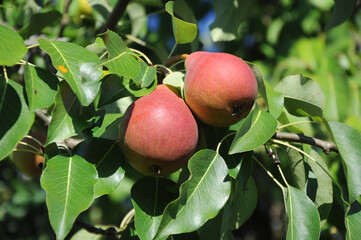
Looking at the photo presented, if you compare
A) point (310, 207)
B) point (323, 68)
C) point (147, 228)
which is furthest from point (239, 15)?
point (323, 68)

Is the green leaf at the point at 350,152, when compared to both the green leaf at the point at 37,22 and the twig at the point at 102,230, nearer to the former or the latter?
the twig at the point at 102,230

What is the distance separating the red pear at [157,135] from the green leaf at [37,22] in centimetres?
76

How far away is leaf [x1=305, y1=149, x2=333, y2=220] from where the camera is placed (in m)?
1.46

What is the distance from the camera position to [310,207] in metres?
1.30

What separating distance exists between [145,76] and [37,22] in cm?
79

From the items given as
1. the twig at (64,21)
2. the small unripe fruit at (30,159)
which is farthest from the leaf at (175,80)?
the twig at (64,21)

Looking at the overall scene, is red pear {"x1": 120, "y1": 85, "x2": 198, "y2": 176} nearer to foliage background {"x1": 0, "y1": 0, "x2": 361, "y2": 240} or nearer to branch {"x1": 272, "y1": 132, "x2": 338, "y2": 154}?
branch {"x1": 272, "y1": 132, "x2": 338, "y2": 154}

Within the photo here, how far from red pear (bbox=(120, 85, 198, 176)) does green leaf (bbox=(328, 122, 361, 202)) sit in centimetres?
45

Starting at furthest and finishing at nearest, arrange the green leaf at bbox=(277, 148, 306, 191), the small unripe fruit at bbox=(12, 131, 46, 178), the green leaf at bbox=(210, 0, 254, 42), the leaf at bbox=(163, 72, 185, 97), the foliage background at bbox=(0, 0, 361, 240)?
the foliage background at bbox=(0, 0, 361, 240), the green leaf at bbox=(210, 0, 254, 42), the small unripe fruit at bbox=(12, 131, 46, 178), the green leaf at bbox=(277, 148, 306, 191), the leaf at bbox=(163, 72, 185, 97)

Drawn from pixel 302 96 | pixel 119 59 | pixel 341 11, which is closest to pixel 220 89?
pixel 119 59

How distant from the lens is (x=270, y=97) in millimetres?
1366

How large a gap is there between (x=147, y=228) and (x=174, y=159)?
0.22 metres

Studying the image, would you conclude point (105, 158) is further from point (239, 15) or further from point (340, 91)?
point (340, 91)

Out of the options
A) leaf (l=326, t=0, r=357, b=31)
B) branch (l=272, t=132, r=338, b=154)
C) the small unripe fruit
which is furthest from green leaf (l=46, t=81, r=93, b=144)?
leaf (l=326, t=0, r=357, b=31)
